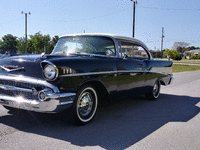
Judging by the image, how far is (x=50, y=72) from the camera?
3.24 meters

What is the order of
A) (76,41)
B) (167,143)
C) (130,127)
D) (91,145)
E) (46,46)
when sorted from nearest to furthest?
(91,145), (167,143), (130,127), (76,41), (46,46)

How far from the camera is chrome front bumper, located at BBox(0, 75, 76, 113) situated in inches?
125

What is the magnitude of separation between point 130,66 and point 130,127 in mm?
1457

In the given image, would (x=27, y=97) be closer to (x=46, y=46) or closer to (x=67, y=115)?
(x=67, y=115)

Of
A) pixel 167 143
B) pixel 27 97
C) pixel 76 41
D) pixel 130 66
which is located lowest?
pixel 167 143

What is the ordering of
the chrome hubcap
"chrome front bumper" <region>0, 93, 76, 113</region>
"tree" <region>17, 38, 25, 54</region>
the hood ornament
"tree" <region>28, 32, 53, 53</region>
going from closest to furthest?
"chrome front bumper" <region>0, 93, 76, 113</region>
the hood ornament
the chrome hubcap
"tree" <region>28, 32, 53, 53</region>
"tree" <region>17, 38, 25, 54</region>

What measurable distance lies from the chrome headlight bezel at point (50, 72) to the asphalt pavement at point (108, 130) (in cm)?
85

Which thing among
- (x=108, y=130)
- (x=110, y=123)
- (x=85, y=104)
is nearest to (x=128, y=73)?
(x=110, y=123)

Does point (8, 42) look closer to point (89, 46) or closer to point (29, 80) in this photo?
point (89, 46)

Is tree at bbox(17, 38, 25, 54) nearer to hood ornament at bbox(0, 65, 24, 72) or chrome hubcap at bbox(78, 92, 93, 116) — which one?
hood ornament at bbox(0, 65, 24, 72)

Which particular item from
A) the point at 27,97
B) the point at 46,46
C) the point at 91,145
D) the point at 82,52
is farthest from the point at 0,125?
the point at 46,46

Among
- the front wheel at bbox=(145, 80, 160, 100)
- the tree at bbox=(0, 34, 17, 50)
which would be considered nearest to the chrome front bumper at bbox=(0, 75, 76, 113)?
the front wheel at bbox=(145, 80, 160, 100)

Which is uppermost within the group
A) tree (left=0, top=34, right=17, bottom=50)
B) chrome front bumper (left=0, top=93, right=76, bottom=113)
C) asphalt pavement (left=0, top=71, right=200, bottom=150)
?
tree (left=0, top=34, right=17, bottom=50)

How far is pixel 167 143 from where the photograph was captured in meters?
3.21
